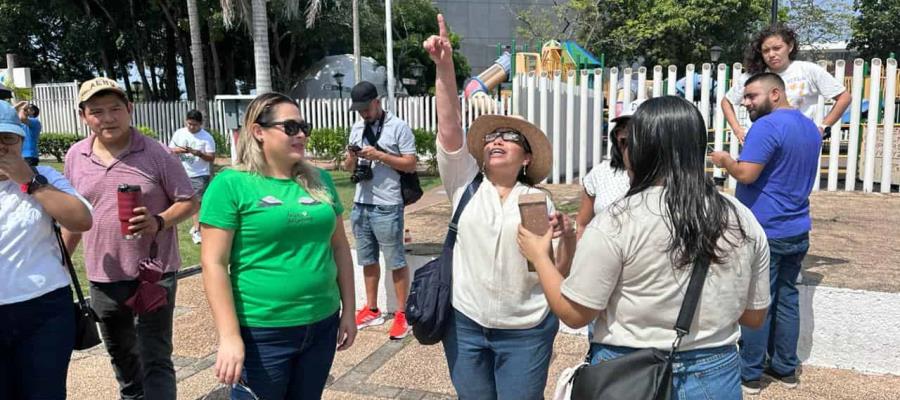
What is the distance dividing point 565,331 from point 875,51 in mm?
40209

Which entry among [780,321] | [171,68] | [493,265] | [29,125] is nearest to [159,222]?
[493,265]

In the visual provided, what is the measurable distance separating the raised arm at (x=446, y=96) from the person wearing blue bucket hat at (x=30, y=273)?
1465mm

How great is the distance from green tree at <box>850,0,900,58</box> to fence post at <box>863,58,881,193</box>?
3097 centimetres

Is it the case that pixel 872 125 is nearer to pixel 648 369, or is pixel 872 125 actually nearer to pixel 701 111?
pixel 701 111

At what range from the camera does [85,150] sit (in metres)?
3.07

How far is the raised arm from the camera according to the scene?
8.32 feet

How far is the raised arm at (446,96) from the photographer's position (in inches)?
99.9

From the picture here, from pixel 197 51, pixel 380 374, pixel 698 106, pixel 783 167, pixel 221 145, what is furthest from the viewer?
pixel 221 145

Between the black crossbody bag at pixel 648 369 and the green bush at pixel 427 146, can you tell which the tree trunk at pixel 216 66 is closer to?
the green bush at pixel 427 146

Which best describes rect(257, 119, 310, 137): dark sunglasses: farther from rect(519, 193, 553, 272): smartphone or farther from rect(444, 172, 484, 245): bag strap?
rect(519, 193, 553, 272): smartphone

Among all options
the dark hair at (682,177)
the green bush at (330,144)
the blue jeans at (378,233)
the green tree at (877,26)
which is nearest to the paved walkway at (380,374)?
the blue jeans at (378,233)

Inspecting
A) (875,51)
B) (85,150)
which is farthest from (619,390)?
(875,51)

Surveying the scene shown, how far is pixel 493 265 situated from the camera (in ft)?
8.20

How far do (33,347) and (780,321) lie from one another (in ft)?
12.1
